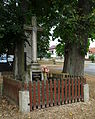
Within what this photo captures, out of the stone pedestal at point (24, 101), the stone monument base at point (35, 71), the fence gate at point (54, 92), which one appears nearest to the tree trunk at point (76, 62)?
the stone monument base at point (35, 71)

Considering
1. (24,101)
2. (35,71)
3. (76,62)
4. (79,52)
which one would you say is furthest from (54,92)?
(79,52)

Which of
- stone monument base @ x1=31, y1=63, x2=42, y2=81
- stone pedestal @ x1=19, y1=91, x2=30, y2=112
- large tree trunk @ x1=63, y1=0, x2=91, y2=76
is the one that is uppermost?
large tree trunk @ x1=63, y1=0, x2=91, y2=76

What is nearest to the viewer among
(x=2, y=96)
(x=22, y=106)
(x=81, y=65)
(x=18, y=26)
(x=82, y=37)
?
(x=22, y=106)

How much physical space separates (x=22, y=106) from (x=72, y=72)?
168 inches

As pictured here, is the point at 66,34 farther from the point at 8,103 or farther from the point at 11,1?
the point at 8,103

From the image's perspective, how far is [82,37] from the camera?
891 centimetres

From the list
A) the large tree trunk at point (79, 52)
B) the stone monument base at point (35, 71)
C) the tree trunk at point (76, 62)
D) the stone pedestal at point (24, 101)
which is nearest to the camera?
the stone pedestal at point (24, 101)

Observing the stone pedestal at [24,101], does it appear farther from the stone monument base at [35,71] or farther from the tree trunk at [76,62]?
the tree trunk at [76,62]

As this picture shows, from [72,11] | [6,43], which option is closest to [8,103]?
[6,43]

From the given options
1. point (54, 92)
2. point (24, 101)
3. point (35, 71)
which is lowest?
point (24, 101)

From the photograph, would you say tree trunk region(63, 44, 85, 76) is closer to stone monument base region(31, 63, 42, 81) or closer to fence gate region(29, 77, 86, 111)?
stone monument base region(31, 63, 42, 81)

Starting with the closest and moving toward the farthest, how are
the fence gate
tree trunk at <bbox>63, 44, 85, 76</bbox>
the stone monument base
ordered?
the fence gate
the stone monument base
tree trunk at <bbox>63, 44, 85, 76</bbox>

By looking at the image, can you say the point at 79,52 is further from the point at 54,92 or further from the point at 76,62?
the point at 54,92

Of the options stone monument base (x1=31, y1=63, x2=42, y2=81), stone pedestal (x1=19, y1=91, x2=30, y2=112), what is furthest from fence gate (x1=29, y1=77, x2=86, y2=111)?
stone monument base (x1=31, y1=63, x2=42, y2=81)
